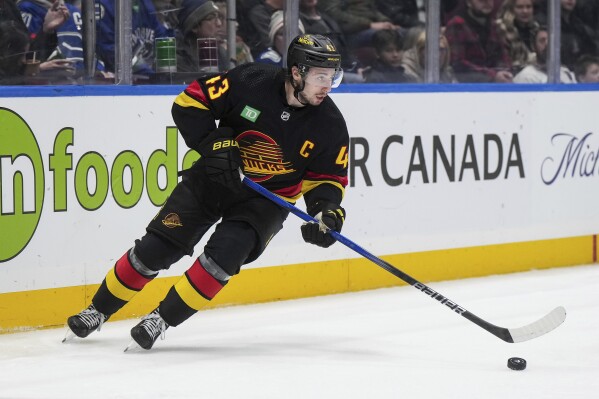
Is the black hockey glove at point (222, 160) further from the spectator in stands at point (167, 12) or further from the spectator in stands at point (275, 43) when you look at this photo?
the spectator in stands at point (275, 43)

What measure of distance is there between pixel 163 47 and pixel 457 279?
6.05 feet

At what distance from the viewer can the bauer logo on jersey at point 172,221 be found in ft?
13.5

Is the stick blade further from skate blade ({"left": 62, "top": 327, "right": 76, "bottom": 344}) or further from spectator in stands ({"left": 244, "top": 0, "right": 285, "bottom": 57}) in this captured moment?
spectator in stands ({"left": 244, "top": 0, "right": 285, "bottom": 57})

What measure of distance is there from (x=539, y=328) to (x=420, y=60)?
6.86 ft

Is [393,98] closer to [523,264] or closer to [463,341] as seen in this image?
[523,264]

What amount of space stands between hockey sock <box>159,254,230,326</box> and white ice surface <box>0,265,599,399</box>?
0.50 feet

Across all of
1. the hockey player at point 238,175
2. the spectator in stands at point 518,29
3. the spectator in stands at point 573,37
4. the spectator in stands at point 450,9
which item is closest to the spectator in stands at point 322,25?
the spectator in stands at point 450,9

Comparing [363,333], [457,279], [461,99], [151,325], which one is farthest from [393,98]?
[151,325]

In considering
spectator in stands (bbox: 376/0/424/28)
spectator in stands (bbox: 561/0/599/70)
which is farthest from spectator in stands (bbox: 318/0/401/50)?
spectator in stands (bbox: 561/0/599/70)

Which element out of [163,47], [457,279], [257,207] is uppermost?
[163,47]

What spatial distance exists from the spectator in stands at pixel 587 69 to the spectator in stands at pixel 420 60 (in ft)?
2.99

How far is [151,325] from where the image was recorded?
410cm

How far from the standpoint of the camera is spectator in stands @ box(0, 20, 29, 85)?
4.54 metres

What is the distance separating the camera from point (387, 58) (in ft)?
19.2
